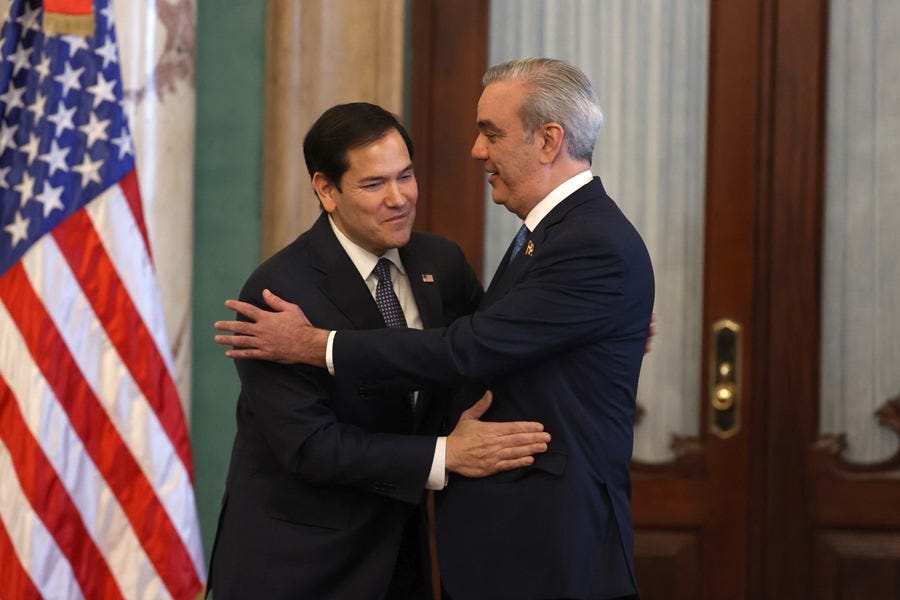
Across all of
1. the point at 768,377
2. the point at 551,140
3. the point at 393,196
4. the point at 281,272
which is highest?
the point at 551,140

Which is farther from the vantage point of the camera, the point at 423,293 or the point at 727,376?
the point at 727,376

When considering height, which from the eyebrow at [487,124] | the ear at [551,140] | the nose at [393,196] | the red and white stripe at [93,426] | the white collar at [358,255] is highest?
the eyebrow at [487,124]

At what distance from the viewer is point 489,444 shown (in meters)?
2.59

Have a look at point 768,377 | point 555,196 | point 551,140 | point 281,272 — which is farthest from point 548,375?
point 768,377

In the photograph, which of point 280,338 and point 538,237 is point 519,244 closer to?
point 538,237

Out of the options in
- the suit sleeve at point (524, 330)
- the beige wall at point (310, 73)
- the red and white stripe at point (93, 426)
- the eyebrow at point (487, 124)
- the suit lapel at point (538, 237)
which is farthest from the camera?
the beige wall at point (310, 73)

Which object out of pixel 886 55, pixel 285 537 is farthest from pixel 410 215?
pixel 886 55

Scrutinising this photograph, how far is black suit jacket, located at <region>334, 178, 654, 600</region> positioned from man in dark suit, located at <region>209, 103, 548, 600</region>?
0.08 metres

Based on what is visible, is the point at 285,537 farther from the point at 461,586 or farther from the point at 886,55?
the point at 886,55

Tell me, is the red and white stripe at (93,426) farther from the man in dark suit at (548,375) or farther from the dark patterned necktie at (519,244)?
the dark patterned necktie at (519,244)

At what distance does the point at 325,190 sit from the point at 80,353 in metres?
1.25

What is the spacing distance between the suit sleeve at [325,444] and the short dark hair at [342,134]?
17.4 inches

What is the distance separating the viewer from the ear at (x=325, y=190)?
2.82m

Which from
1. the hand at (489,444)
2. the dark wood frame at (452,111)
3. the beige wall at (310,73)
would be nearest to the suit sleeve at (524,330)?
the hand at (489,444)
